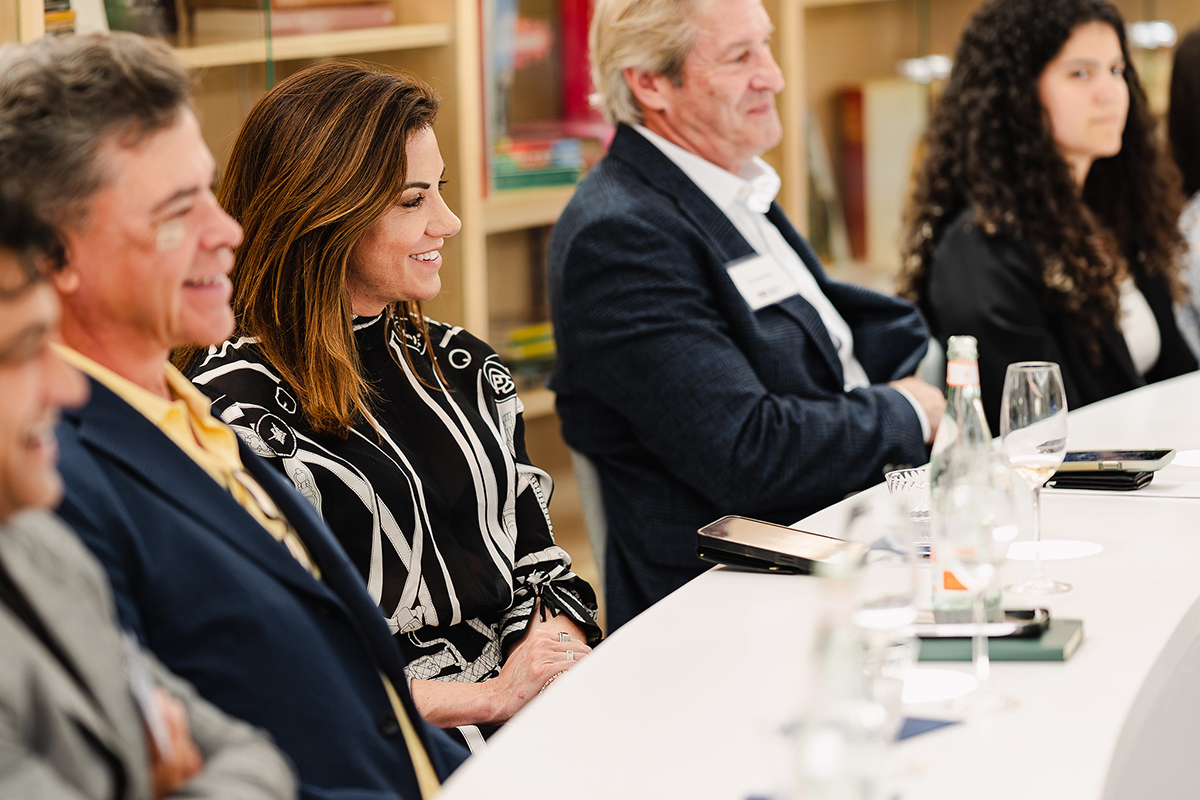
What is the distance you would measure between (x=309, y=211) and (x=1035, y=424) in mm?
953

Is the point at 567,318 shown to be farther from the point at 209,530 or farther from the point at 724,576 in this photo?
the point at 209,530

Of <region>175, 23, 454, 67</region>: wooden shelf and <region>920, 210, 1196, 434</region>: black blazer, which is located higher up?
<region>175, 23, 454, 67</region>: wooden shelf

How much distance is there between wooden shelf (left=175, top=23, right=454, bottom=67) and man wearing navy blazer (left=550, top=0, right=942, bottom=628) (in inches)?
17.8

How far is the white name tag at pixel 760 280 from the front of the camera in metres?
2.33

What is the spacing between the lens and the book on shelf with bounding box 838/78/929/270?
4316 millimetres

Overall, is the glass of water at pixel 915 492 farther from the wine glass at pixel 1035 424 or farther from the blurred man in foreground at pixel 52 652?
the blurred man in foreground at pixel 52 652

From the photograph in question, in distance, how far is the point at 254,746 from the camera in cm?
96

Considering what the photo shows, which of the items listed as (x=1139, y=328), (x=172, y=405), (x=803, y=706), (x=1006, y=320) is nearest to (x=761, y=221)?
(x=1006, y=320)

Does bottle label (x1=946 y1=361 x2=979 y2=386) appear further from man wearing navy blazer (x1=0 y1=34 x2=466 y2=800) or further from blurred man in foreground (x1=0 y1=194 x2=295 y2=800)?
blurred man in foreground (x1=0 y1=194 x2=295 y2=800)

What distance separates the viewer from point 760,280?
2.37m

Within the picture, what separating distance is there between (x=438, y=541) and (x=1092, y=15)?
215cm

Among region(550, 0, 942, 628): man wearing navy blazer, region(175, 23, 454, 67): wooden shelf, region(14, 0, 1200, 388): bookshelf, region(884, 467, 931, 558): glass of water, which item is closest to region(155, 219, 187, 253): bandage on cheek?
region(884, 467, 931, 558): glass of water

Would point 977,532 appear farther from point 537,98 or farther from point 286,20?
point 537,98

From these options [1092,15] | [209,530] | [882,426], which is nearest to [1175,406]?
[882,426]
